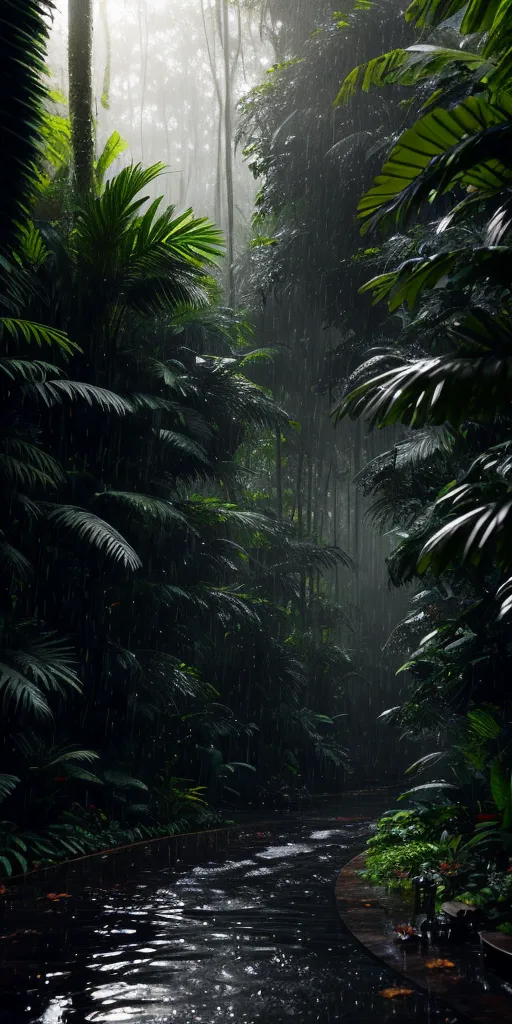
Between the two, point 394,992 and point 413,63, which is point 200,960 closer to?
point 394,992

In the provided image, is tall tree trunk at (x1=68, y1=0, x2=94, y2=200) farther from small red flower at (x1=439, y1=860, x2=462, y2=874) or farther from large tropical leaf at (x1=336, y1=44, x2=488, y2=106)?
small red flower at (x1=439, y1=860, x2=462, y2=874)

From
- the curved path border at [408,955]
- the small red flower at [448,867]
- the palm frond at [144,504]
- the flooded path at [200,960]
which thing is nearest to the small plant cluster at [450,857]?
the small red flower at [448,867]

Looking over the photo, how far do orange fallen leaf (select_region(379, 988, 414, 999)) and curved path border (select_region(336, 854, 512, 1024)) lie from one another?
0.08 m

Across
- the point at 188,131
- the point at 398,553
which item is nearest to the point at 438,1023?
the point at 398,553

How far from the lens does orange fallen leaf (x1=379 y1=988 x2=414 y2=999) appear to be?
4.30 metres

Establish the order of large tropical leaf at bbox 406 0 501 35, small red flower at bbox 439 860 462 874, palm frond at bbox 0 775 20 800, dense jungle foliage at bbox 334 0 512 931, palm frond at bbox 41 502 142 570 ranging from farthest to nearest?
1. palm frond at bbox 41 502 142 570
2. palm frond at bbox 0 775 20 800
3. small red flower at bbox 439 860 462 874
4. large tropical leaf at bbox 406 0 501 35
5. dense jungle foliage at bbox 334 0 512 931

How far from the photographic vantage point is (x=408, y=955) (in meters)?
4.98

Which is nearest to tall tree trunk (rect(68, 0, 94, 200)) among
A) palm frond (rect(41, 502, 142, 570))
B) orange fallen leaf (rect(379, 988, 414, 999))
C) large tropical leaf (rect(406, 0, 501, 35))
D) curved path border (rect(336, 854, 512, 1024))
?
palm frond (rect(41, 502, 142, 570))

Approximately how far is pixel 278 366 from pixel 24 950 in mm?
16812

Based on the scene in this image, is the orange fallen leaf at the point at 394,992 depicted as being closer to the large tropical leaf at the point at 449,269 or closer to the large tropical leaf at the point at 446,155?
the large tropical leaf at the point at 449,269

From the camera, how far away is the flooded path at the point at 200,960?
4078 millimetres

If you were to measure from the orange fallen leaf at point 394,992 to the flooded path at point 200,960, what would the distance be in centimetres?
3

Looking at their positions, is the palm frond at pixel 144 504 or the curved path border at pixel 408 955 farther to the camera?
the palm frond at pixel 144 504

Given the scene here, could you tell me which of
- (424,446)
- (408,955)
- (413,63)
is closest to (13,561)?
(424,446)
